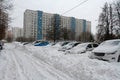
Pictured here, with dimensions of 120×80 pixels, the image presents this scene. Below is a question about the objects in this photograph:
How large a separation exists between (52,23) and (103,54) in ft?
138

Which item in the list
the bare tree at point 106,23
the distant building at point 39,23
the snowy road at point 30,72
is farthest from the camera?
the distant building at point 39,23

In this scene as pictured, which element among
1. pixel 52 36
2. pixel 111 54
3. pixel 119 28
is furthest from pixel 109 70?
pixel 52 36

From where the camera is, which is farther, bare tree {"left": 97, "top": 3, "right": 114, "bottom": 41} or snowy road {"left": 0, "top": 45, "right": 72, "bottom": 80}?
bare tree {"left": 97, "top": 3, "right": 114, "bottom": 41}

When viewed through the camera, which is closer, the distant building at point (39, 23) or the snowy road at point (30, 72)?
the snowy road at point (30, 72)

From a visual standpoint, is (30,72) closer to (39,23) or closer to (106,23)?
(106,23)

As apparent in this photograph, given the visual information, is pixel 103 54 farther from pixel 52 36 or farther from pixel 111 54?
pixel 52 36

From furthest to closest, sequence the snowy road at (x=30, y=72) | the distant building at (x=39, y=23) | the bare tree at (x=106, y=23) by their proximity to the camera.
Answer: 1. the distant building at (x=39, y=23)
2. the bare tree at (x=106, y=23)
3. the snowy road at (x=30, y=72)

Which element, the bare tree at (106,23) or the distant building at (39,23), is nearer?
the bare tree at (106,23)

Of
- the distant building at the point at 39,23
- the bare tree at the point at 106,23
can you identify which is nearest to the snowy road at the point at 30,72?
the bare tree at the point at 106,23

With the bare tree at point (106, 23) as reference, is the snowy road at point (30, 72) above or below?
below

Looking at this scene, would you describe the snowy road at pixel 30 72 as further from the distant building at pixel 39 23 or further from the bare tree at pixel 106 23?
the distant building at pixel 39 23

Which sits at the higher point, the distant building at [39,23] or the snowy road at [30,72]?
the distant building at [39,23]

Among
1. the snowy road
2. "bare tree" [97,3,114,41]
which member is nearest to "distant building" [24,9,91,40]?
"bare tree" [97,3,114,41]

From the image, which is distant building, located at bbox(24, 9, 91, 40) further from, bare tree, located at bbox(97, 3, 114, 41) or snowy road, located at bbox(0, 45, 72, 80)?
snowy road, located at bbox(0, 45, 72, 80)
